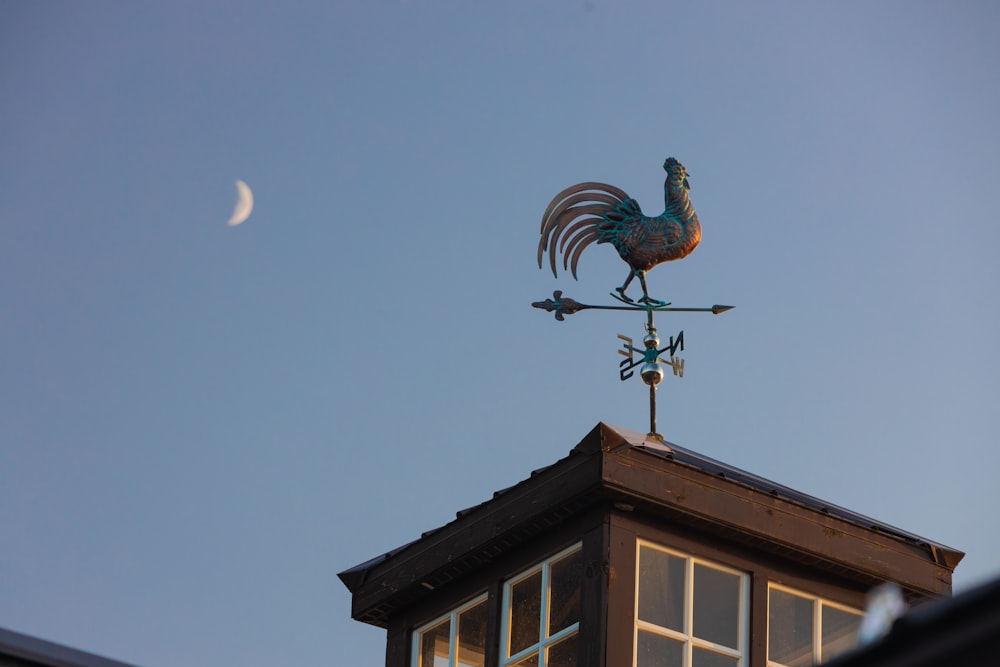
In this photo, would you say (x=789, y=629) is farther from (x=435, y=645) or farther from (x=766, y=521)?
(x=435, y=645)

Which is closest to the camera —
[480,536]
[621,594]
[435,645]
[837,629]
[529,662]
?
[621,594]

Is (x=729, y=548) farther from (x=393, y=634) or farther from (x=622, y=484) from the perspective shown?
(x=393, y=634)

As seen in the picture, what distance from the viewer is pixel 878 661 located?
4426 mm

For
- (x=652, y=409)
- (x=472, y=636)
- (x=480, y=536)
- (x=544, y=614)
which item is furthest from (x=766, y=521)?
(x=472, y=636)

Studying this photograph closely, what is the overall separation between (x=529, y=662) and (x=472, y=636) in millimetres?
982

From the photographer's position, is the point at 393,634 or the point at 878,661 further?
the point at 393,634

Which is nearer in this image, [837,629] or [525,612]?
[525,612]

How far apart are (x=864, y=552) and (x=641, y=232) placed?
12.1 feet

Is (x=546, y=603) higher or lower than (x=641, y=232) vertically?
lower

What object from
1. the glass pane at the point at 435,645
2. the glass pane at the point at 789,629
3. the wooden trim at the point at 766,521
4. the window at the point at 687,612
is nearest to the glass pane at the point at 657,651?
the window at the point at 687,612

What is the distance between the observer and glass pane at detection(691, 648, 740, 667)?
12.4 metres

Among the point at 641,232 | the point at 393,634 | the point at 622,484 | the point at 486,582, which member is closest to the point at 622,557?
the point at 622,484

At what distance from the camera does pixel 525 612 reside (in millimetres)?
13062

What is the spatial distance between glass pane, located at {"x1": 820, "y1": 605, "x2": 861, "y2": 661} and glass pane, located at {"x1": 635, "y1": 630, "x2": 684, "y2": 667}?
4.78 feet
